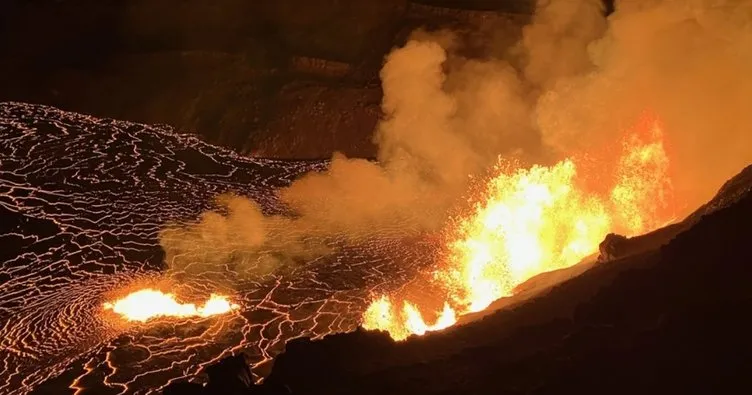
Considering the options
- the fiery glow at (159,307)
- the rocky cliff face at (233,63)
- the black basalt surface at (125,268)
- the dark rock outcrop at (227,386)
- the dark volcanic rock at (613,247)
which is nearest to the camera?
the dark rock outcrop at (227,386)

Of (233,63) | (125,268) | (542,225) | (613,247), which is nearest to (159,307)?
(125,268)

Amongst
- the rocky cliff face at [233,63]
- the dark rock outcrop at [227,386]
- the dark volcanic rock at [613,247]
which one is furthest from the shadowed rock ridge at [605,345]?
the rocky cliff face at [233,63]

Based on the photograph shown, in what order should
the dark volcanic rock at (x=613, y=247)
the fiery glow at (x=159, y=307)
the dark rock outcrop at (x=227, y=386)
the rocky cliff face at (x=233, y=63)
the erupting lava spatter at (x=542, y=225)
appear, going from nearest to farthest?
the dark rock outcrop at (x=227, y=386) → the dark volcanic rock at (x=613, y=247) → the fiery glow at (x=159, y=307) → the erupting lava spatter at (x=542, y=225) → the rocky cliff face at (x=233, y=63)

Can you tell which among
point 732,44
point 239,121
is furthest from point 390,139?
point 732,44

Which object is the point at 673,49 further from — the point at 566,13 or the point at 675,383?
the point at 675,383

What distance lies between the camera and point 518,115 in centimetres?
2481

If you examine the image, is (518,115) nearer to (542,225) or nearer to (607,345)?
(542,225)

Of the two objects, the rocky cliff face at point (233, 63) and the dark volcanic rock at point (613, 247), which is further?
the rocky cliff face at point (233, 63)

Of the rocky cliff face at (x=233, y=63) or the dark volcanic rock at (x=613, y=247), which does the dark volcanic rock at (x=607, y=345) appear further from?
the rocky cliff face at (x=233, y=63)

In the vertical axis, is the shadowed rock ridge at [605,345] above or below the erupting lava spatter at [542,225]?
below

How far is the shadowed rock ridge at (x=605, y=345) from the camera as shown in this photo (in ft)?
22.2

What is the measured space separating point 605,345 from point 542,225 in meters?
11.2

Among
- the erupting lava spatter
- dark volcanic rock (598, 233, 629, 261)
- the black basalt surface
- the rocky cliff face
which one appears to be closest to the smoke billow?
the erupting lava spatter

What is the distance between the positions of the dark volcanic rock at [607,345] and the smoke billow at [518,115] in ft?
25.3
